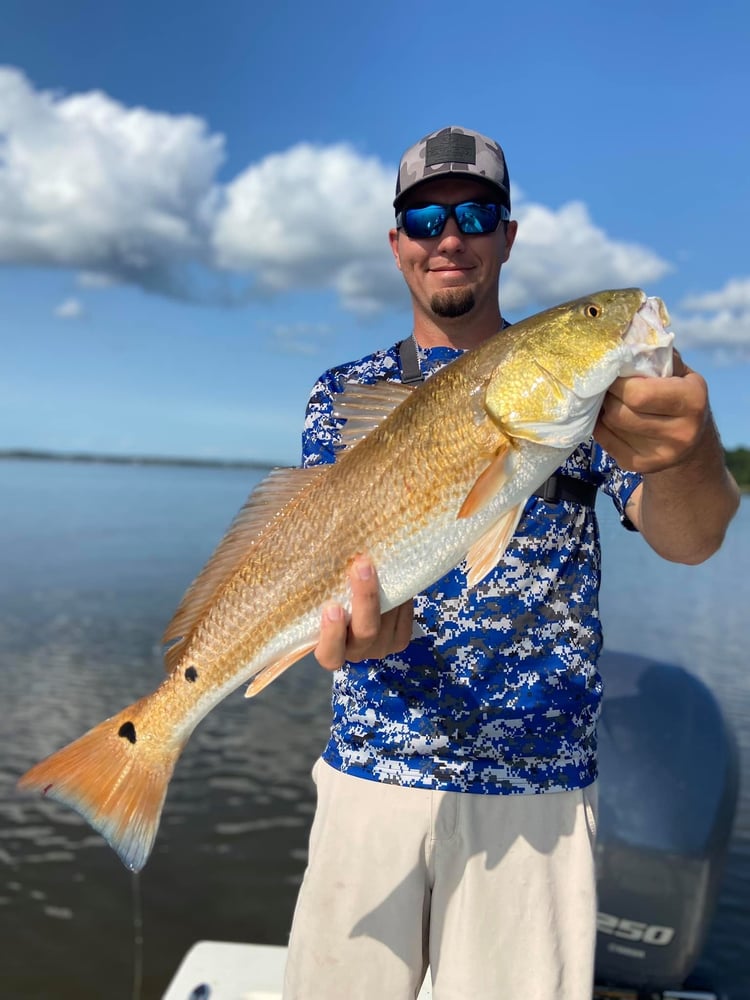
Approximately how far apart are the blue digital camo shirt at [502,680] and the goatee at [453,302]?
91 centimetres

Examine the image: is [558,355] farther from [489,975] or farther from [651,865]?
[651,865]

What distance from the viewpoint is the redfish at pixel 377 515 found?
2740 mm

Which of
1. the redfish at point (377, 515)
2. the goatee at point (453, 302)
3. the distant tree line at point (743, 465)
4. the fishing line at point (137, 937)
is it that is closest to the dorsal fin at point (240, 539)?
the redfish at point (377, 515)

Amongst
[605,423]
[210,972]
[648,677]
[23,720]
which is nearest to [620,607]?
[23,720]

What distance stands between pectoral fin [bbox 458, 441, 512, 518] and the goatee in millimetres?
1187

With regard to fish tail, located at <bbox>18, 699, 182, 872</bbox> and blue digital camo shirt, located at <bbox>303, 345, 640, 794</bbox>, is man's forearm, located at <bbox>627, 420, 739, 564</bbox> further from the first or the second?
fish tail, located at <bbox>18, 699, 182, 872</bbox>

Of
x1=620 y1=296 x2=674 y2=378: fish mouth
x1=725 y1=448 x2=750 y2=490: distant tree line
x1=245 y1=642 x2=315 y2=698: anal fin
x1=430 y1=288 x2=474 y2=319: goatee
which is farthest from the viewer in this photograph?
x1=725 y1=448 x2=750 y2=490: distant tree line

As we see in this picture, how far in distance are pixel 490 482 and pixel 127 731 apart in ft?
5.84

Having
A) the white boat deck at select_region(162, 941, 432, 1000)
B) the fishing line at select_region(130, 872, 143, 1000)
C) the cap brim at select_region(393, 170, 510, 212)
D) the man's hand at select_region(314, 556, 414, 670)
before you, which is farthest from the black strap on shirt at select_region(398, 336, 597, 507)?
the fishing line at select_region(130, 872, 143, 1000)

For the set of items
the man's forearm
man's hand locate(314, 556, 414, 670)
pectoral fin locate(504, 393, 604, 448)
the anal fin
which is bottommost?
the anal fin

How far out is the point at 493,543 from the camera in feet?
9.48

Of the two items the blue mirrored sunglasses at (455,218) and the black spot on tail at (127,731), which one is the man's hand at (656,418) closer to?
the blue mirrored sunglasses at (455,218)

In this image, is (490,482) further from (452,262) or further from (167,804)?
(167,804)

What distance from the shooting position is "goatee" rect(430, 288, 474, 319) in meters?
3.75
